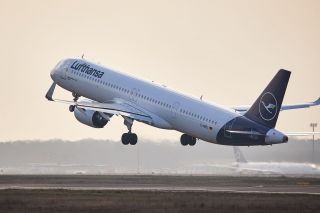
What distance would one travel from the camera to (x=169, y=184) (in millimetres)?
91250

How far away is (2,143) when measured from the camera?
484 ft

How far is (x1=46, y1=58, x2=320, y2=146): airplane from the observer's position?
9025cm

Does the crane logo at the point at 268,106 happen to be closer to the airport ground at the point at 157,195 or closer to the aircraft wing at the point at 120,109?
the airport ground at the point at 157,195

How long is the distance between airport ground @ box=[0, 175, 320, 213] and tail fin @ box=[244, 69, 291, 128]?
18.2 feet

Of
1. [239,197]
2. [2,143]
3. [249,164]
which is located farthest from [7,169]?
[239,197]

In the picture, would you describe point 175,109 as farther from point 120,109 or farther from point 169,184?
point 169,184

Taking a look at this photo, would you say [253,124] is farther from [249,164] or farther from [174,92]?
[249,164]

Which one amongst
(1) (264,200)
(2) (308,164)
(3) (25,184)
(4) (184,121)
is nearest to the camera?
(1) (264,200)

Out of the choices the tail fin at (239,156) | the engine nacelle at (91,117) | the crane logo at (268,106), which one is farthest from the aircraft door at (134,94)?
the tail fin at (239,156)

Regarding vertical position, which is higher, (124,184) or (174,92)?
(174,92)

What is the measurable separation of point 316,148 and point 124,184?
54.0 meters

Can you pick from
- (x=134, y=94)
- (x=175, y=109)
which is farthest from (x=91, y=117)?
(x=175, y=109)

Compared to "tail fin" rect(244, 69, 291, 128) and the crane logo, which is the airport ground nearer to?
"tail fin" rect(244, 69, 291, 128)

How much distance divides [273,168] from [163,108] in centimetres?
3209
